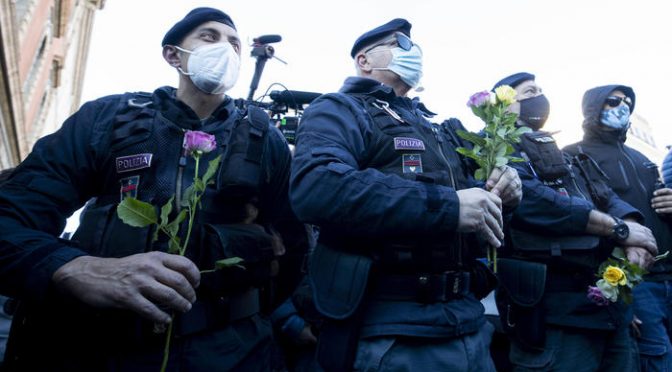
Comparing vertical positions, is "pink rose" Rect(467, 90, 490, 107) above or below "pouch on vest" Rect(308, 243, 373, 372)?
above

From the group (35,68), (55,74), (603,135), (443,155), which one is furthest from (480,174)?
(55,74)

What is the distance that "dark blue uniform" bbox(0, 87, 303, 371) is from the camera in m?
1.58

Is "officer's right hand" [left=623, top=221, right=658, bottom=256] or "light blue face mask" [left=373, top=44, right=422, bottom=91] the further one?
"officer's right hand" [left=623, top=221, right=658, bottom=256]

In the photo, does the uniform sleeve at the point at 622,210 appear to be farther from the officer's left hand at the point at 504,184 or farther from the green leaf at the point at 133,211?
the green leaf at the point at 133,211

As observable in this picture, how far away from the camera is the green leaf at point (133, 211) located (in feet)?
4.55

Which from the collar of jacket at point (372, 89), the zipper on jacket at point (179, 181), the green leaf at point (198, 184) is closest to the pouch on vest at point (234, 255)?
the zipper on jacket at point (179, 181)

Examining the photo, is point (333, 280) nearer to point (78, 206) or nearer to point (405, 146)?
point (405, 146)

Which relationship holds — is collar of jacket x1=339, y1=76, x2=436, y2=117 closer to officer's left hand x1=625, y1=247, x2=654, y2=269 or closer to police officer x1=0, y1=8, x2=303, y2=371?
police officer x1=0, y1=8, x2=303, y2=371

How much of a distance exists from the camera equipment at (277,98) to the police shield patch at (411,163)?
78.1 inches

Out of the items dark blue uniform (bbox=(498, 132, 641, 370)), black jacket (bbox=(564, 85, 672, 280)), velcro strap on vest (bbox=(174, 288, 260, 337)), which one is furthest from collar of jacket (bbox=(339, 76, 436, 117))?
black jacket (bbox=(564, 85, 672, 280))

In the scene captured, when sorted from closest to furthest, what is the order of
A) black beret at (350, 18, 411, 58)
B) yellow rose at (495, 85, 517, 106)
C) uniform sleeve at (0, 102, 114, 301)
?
uniform sleeve at (0, 102, 114, 301)
yellow rose at (495, 85, 517, 106)
black beret at (350, 18, 411, 58)

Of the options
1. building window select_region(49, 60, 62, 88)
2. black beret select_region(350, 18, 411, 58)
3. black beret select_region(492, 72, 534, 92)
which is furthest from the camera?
building window select_region(49, 60, 62, 88)

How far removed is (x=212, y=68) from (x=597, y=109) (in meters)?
3.43

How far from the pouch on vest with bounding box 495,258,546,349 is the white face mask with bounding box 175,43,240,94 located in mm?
2063
